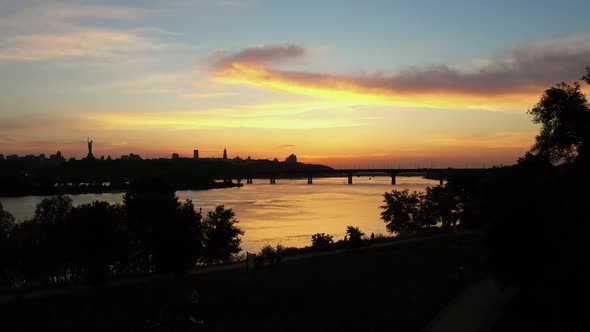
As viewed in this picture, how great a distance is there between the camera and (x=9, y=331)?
25.7 metres

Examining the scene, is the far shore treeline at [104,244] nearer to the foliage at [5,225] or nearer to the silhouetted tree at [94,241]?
the silhouetted tree at [94,241]

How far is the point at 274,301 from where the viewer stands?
32.1 metres

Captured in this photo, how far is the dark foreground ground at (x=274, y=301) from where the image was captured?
2719 centimetres

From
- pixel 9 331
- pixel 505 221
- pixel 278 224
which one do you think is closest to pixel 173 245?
pixel 9 331

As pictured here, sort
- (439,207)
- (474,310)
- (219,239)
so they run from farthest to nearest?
(439,207) → (219,239) → (474,310)

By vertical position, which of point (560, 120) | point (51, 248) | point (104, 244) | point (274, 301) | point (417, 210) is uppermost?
point (560, 120)

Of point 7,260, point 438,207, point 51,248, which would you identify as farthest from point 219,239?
point 438,207

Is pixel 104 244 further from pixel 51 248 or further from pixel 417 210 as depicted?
pixel 417 210

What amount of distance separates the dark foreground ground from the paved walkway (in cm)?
75

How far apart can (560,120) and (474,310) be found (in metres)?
18.3

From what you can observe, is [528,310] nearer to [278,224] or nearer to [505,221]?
[505,221]

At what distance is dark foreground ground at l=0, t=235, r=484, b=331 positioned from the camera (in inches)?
1070

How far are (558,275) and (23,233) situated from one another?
4157 cm

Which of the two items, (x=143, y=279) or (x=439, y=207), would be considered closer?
(x=143, y=279)
